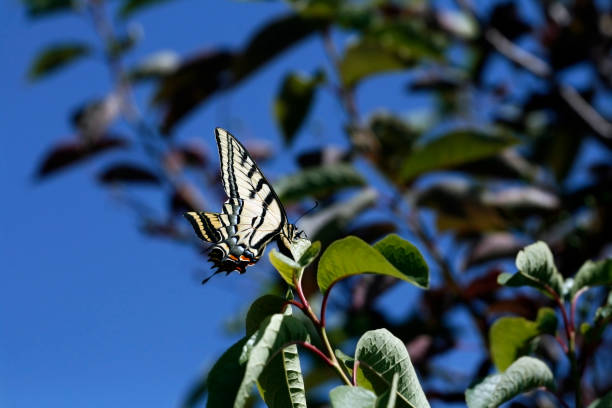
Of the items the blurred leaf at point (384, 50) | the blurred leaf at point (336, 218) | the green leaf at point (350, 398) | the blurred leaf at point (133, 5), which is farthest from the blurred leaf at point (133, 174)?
the green leaf at point (350, 398)

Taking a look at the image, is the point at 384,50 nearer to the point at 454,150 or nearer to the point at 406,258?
the point at 454,150

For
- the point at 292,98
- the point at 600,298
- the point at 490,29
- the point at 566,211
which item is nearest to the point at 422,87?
the point at 490,29

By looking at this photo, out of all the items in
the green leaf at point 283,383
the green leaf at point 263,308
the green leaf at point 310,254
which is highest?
the green leaf at point 310,254

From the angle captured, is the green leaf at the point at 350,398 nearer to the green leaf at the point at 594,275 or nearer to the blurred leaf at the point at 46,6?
the green leaf at the point at 594,275

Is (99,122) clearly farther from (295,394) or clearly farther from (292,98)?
(295,394)

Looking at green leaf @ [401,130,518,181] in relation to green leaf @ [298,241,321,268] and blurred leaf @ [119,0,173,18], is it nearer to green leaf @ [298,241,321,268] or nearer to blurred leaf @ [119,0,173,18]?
green leaf @ [298,241,321,268]

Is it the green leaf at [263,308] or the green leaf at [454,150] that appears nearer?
the green leaf at [263,308]
